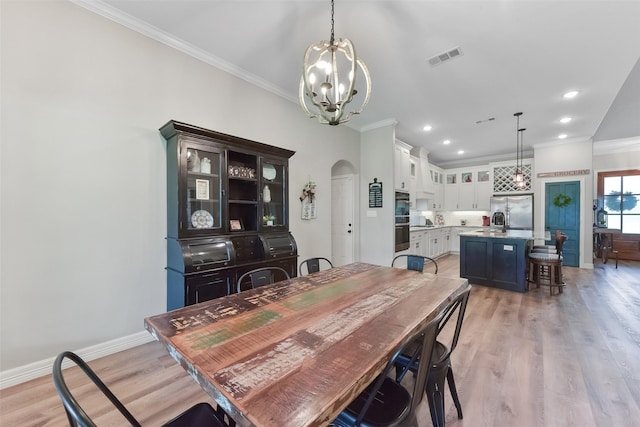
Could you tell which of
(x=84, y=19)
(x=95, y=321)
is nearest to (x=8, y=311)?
(x=95, y=321)

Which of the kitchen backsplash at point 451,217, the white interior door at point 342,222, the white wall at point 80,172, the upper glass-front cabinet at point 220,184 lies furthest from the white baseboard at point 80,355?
the kitchen backsplash at point 451,217

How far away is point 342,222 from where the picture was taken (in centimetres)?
528

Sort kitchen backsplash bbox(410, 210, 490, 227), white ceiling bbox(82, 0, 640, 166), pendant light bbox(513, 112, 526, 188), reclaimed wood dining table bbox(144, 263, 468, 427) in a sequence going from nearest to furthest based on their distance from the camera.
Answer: reclaimed wood dining table bbox(144, 263, 468, 427) → white ceiling bbox(82, 0, 640, 166) → pendant light bbox(513, 112, 526, 188) → kitchen backsplash bbox(410, 210, 490, 227)

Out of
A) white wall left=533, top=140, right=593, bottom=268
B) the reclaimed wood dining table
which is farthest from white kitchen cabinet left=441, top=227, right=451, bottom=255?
the reclaimed wood dining table

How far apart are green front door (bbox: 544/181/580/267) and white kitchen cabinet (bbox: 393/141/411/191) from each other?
12.0 feet

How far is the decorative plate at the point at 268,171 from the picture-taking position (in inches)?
128

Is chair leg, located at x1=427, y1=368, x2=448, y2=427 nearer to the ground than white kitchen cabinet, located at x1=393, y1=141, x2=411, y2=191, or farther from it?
nearer to the ground

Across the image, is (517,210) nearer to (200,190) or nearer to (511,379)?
(511,379)

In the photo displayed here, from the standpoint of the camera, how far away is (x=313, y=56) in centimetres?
293

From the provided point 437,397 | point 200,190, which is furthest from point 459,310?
point 200,190

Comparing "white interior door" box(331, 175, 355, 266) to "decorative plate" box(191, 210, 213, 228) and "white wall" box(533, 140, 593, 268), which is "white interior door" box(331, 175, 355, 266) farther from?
"white wall" box(533, 140, 593, 268)

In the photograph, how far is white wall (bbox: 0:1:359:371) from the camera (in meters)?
1.96

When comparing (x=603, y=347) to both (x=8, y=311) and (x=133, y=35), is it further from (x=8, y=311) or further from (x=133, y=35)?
(x=133, y=35)

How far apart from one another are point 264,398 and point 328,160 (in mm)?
3997
